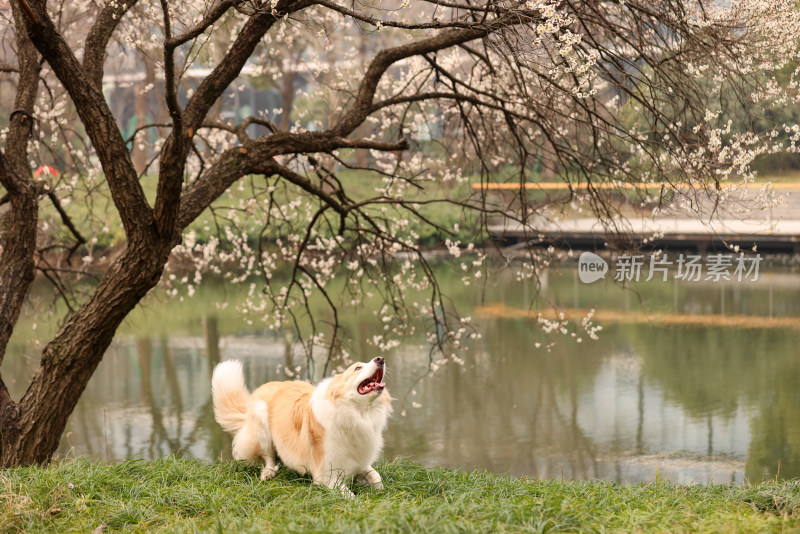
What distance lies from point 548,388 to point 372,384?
776cm

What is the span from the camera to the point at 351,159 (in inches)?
1133

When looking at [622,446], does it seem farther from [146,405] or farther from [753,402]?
[146,405]

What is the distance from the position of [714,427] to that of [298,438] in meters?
6.79

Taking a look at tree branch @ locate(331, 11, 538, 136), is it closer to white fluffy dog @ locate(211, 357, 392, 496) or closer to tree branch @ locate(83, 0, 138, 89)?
tree branch @ locate(83, 0, 138, 89)

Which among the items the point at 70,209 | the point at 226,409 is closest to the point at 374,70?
the point at 226,409

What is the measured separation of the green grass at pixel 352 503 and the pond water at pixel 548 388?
253 centimetres

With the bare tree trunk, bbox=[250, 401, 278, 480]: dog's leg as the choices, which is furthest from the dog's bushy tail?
A: the bare tree trunk

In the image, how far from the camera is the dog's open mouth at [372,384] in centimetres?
417

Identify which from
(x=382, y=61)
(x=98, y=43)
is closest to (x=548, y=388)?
(x=382, y=61)

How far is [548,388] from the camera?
11523 millimetres

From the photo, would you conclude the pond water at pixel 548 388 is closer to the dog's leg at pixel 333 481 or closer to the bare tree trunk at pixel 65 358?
the bare tree trunk at pixel 65 358

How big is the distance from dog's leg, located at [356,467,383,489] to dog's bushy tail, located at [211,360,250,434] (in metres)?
0.97

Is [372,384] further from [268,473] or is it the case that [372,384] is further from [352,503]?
[268,473]

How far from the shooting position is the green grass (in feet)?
10.5
